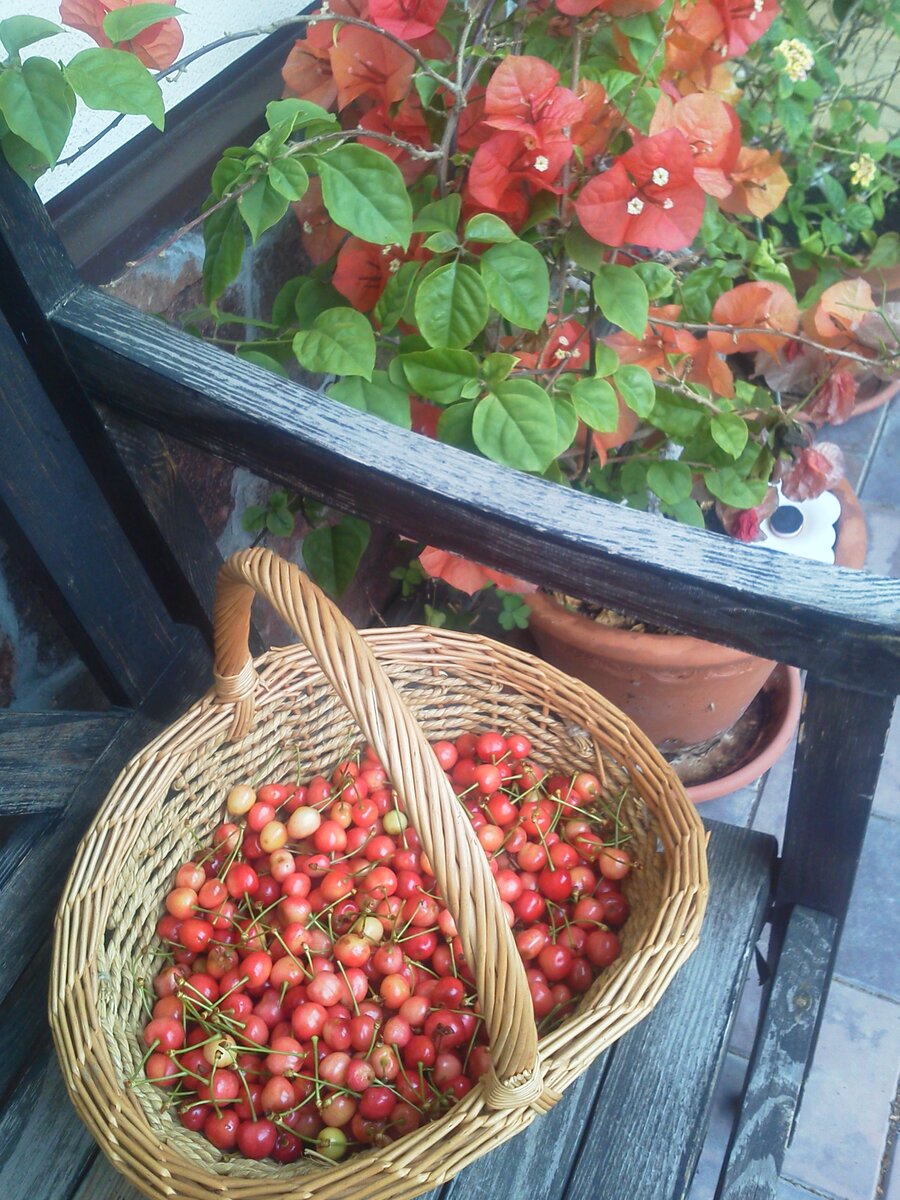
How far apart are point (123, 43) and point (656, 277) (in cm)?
56

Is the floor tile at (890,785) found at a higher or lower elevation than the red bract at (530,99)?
lower

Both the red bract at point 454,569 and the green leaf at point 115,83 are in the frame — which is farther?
the red bract at point 454,569

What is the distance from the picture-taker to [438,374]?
2.78ft

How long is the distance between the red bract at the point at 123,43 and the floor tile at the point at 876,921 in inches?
51.0

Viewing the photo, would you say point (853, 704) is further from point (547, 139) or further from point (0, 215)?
point (0, 215)

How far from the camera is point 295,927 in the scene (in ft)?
2.96

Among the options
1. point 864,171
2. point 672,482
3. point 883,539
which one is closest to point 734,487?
point 672,482

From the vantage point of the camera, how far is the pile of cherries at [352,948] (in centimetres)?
80

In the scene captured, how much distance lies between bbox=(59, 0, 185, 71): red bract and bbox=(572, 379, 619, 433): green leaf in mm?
453

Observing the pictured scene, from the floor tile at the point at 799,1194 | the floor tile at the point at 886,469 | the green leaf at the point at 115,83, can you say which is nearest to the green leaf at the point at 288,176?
the green leaf at the point at 115,83

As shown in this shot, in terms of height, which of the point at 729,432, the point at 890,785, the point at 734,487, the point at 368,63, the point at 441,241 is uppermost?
the point at 368,63

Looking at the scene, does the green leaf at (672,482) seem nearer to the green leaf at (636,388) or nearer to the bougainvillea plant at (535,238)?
the bougainvillea plant at (535,238)

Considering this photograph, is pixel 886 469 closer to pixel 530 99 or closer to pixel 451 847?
pixel 530 99

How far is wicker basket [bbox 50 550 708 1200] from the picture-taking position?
599 mm
